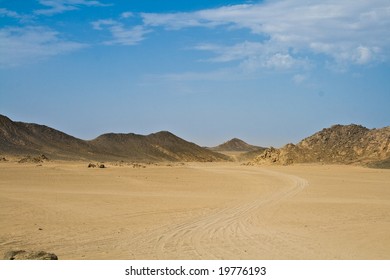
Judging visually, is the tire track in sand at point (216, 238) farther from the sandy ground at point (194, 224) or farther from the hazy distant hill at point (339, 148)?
the hazy distant hill at point (339, 148)

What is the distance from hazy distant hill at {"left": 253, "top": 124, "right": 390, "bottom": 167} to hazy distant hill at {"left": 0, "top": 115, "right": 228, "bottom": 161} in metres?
34.3

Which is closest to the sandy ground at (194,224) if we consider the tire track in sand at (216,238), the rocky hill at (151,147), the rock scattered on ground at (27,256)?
the tire track in sand at (216,238)

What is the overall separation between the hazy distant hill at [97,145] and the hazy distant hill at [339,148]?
34.3 metres

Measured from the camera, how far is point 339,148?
66625mm

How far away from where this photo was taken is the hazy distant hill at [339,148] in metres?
60.8

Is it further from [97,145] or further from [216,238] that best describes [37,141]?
[216,238]

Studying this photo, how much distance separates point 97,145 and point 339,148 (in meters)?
58.1

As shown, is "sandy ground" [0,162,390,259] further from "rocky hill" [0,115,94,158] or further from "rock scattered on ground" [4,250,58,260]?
"rocky hill" [0,115,94,158]

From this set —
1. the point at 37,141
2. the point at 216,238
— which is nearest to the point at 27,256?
the point at 216,238

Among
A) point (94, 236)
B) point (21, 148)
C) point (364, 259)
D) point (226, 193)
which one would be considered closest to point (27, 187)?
point (226, 193)

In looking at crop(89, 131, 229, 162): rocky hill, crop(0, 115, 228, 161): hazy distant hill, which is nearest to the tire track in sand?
crop(0, 115, 228, 161): hazy distant hill

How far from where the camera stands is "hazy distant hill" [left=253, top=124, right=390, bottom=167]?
60.8 metres
